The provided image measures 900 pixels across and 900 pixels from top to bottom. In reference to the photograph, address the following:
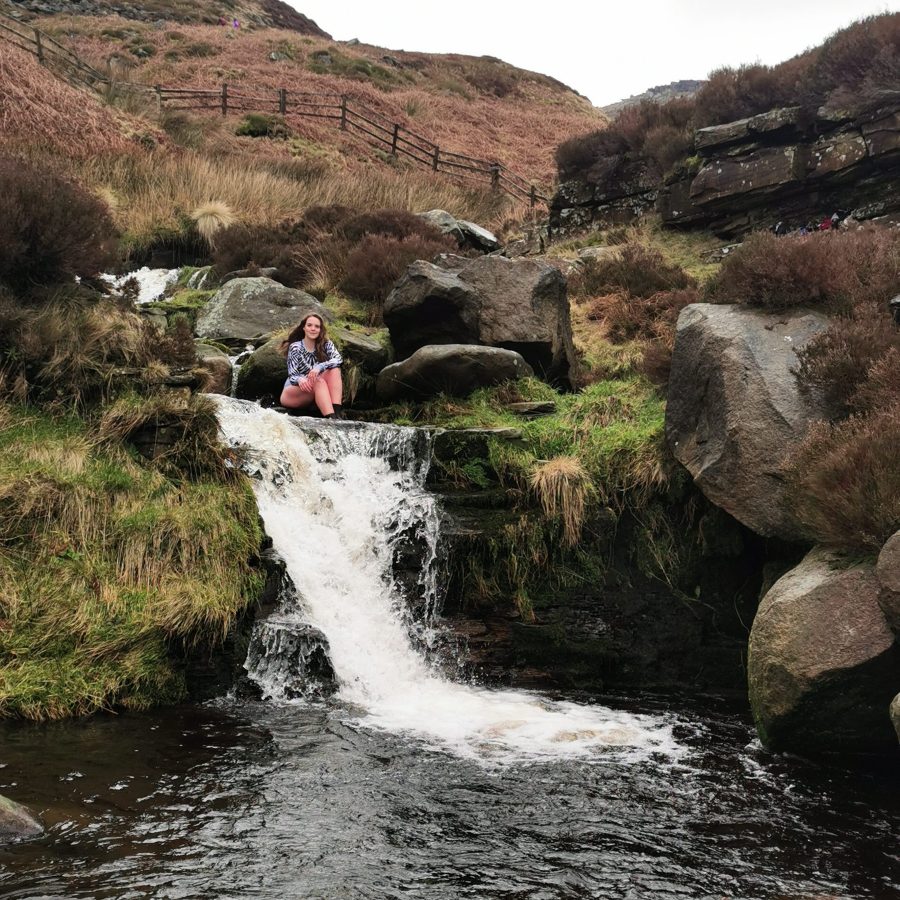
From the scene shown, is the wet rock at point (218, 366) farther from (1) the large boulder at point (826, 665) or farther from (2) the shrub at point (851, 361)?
(1) the large boulder at point (826, 665)

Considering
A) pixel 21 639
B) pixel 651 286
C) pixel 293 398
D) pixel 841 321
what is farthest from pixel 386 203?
pixel 21 639

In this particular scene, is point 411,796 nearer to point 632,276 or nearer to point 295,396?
point 295,396

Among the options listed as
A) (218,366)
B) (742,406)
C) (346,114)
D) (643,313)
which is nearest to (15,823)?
(742,406)

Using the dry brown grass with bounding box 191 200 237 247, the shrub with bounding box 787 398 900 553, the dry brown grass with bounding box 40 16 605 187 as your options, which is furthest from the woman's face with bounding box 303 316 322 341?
the dry brown grass with bounding box 40 16 605 187

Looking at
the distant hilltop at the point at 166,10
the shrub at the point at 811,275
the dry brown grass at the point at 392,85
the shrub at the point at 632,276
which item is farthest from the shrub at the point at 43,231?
the distant hilltop at the point at 166,10

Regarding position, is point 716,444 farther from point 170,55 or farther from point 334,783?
point 170,55

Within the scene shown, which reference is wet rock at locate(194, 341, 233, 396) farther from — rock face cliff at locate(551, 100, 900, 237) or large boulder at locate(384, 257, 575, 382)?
rock face cliff at locate(551, 100, 900, 237)

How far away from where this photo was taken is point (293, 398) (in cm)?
962

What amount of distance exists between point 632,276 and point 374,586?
832cm

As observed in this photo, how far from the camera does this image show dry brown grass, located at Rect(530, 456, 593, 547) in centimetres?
738

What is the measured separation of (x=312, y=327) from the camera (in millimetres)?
9648

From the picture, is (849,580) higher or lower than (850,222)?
lower

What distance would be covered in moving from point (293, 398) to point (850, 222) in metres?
9.07

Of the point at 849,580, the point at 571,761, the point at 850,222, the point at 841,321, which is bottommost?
the point at 571,761
